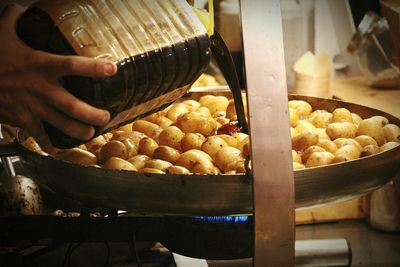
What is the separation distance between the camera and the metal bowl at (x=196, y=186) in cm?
133

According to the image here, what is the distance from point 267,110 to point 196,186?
0.90 ft

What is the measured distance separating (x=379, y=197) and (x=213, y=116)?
1599 mm

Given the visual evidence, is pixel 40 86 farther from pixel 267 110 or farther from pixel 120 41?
pixel 267 110

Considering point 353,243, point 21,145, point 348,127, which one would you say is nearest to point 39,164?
point 21,145

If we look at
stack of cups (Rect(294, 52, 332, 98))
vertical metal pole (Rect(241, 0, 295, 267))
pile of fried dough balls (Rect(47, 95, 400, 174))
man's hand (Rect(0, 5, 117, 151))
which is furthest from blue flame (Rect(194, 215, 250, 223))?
stack of cups (Rect(294, 52, 332, 98))

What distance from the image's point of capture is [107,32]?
1246mm

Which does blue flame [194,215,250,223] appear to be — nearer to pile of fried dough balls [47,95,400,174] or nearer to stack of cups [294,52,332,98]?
pile of fried dough balls [47,95,400,174]

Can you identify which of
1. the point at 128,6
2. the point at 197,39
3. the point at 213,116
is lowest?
the point at 213,116

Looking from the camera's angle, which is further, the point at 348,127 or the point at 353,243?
the point at 353,243

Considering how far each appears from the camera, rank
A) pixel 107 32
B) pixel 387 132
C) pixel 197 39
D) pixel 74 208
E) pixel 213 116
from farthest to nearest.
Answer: pixel 74 208 → pixel 213 116 → pixel 387 132 → pixel 197 39 → pixel 107 32

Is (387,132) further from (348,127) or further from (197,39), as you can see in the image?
(197,39)

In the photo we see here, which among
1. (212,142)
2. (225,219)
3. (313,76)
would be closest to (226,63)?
(212,142)

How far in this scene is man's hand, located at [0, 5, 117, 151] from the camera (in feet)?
3.73

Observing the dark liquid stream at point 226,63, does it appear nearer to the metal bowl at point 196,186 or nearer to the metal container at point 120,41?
the metal container at point 120,41
